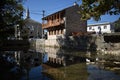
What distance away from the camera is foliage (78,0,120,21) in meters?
15.0

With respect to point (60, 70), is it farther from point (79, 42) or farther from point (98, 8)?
point (79, 42)

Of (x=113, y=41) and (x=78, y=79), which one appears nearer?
(x=78, y=79)

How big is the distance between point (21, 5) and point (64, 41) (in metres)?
16.4

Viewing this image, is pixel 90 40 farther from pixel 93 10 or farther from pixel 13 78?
pixel 13 78

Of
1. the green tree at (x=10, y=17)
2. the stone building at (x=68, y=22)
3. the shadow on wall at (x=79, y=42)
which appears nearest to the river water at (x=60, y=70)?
the green tree at (x=10, y=17)

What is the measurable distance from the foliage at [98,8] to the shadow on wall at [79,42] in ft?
73.3

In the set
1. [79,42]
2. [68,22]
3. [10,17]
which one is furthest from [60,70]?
[68,22]

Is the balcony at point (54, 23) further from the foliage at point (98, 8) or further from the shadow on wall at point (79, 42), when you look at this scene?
the foliage at point (98, 8)

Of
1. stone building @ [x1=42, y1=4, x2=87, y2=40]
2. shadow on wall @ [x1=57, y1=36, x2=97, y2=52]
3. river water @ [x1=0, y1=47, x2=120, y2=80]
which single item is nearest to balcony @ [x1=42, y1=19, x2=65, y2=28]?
stone building @ [x1=42, y1=4, x2=87, y2=40]

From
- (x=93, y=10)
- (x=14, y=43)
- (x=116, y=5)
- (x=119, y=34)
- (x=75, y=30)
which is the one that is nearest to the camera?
(x=116, y=5)

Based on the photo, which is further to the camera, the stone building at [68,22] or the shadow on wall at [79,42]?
the stone building at [68,22]

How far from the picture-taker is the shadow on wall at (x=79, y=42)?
39.7m

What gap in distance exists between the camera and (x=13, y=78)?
14.8 meters

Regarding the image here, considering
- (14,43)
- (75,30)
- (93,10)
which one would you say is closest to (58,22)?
(75,30)
